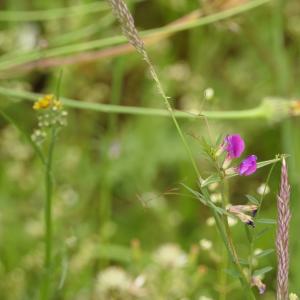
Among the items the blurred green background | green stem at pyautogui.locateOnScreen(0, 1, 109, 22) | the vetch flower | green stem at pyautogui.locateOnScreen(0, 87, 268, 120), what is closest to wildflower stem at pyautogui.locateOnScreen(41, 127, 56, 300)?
the blurred green background

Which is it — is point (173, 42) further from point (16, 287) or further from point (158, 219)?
point (16, 287)

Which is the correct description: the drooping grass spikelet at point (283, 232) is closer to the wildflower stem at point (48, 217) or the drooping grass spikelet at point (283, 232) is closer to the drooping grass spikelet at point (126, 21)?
the drooping grass spikelet at point (126, 21)

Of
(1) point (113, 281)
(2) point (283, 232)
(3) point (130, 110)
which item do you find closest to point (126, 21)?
(2) point (283, 232)

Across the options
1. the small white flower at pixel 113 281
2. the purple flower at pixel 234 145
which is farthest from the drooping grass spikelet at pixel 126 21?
the small white flower at pixel 113 281

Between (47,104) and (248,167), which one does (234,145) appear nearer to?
(248,167)

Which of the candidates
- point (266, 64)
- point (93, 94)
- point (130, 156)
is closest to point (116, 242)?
point (130, 156)

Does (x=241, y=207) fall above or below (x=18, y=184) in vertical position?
above

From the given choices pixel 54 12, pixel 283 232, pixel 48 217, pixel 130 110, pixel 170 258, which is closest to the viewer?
pixel 283 232

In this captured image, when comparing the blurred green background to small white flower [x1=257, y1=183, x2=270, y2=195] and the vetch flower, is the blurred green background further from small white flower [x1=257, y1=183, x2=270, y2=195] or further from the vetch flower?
the vetch flower
